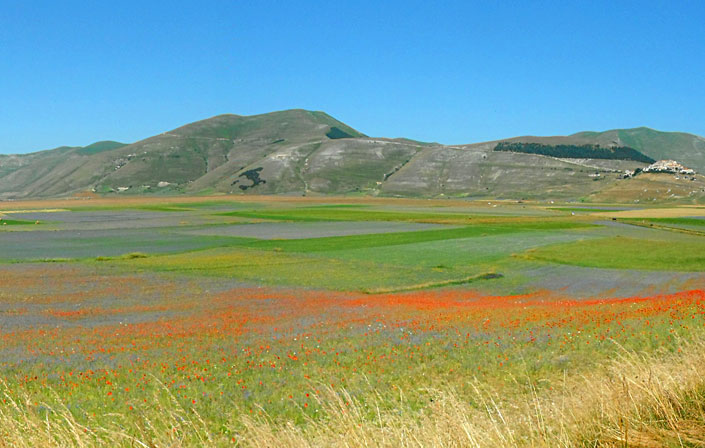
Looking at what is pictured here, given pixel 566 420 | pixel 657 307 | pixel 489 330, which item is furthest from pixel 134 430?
pixel 657 307

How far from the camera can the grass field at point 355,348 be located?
8.53 meters

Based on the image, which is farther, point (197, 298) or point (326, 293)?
point (326, 293)

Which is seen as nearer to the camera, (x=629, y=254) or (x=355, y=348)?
(x=355, y=348)

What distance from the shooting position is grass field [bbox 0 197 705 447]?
28.0 ft

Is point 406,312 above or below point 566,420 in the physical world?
below

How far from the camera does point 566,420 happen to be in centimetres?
846

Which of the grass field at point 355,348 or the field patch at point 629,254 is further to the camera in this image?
the field patch at point 629,254

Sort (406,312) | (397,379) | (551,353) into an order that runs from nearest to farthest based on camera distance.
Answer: (397,379)
(551,353)
(406,312)

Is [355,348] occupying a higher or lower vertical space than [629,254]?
higher

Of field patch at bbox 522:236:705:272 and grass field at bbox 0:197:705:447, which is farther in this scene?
field patch at bbox 522:236:705:272

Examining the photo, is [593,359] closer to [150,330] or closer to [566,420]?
[566,420]

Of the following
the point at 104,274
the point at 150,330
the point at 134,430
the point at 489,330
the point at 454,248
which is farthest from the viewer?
the point at 454,248

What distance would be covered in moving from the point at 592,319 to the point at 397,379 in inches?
456

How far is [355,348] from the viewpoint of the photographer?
67.8 feet
